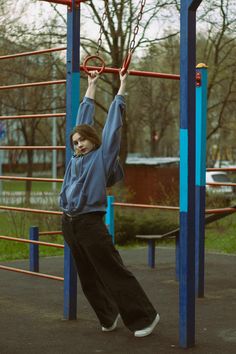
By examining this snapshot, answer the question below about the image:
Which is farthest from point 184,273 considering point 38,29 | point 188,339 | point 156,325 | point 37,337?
point 38,29

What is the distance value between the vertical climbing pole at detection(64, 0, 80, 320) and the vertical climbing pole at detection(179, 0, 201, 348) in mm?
1072

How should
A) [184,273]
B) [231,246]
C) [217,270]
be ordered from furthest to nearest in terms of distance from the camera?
[231,246]
[217,270]
[184,273]

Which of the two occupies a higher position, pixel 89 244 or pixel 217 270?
pixel 89 244

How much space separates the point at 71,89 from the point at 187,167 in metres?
1.27

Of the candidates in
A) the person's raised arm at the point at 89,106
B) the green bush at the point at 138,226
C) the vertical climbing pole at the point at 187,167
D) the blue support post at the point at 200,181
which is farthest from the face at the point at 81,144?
the green bush at the point at 138,226

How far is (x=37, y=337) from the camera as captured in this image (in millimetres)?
4844

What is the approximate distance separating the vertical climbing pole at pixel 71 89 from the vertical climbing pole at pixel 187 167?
1072 mm

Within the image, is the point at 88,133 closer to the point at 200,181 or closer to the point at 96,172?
the point at 96,172

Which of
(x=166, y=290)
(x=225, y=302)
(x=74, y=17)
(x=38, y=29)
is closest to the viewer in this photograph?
(x=74, y=17)

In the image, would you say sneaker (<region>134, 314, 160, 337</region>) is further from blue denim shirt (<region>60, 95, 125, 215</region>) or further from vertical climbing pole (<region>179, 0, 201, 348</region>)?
blue denim shirt (<region>60, 95, 125, 215</region>)

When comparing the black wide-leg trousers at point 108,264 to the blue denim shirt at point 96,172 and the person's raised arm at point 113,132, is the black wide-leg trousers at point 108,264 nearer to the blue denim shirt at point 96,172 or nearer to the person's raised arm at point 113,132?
the blue denim shirt at point 96,172

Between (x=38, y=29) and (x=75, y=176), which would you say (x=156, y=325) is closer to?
(x=75, y=176)

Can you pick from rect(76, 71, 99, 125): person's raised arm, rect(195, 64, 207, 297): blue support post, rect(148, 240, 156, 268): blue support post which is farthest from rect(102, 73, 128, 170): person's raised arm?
rect(148, 240, 156, 268): blue support post

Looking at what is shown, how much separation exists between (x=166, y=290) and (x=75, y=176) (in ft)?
7.88
